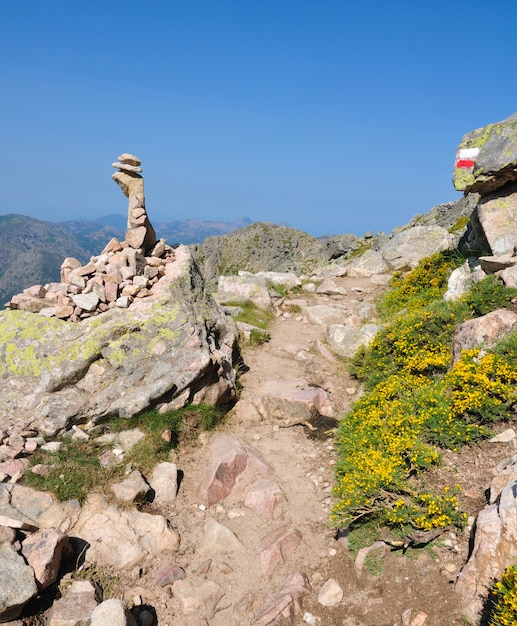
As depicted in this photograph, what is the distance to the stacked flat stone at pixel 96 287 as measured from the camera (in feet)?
38.7

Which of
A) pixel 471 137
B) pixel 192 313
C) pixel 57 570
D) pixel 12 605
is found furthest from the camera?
pixel 471 137

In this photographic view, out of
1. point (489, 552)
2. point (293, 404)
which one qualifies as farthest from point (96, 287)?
point (489, 552)

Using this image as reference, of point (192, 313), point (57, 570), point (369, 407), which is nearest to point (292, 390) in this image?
point (369, 407)

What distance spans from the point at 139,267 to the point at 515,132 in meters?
12.5

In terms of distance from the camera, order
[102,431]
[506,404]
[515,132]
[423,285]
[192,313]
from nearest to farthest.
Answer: [506,404]
[102,431]
[192,313]
[515,132]
[423,285]

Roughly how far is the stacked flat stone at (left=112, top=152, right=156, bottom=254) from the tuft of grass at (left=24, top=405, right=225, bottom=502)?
574 cm

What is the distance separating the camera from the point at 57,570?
6.95 m

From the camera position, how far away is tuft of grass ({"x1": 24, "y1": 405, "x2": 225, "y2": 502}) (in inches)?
342

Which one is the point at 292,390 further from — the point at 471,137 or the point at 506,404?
the point at 471,137

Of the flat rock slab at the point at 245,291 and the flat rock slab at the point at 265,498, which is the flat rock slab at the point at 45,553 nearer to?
the flat rock slab at the point at 265,498

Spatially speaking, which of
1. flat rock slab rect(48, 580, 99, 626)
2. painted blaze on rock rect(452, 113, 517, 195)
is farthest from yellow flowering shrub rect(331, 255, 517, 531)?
flat rock slab rect(48, 580, 99, 626)

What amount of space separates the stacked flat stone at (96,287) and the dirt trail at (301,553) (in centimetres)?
437

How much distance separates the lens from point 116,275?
40.9 ft

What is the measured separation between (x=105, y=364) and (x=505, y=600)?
9093 mm
